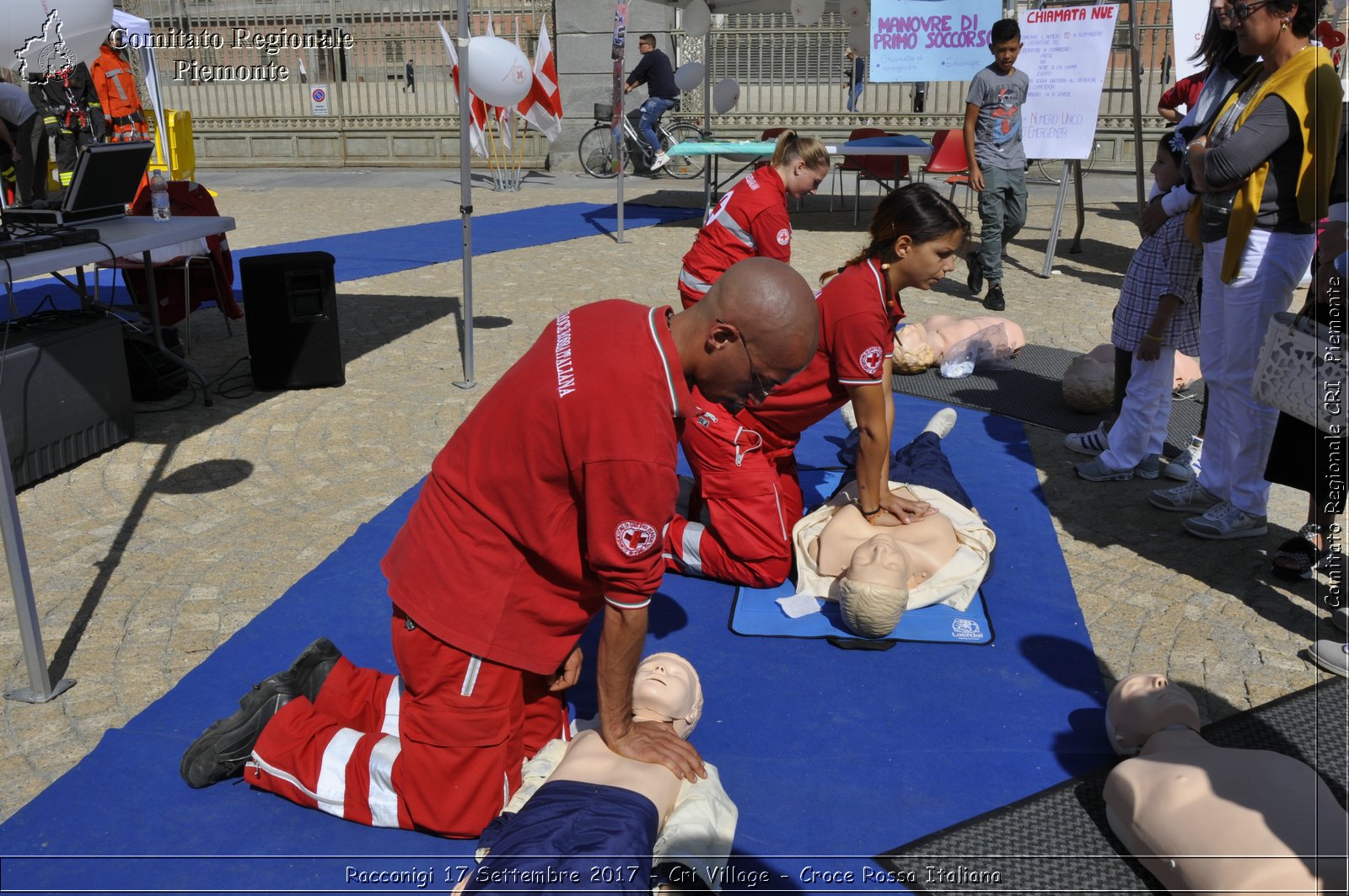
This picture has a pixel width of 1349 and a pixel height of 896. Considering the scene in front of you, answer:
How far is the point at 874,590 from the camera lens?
3.51 metres

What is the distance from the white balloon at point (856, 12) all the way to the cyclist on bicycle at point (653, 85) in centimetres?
340

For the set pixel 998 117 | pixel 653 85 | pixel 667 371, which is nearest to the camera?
pixel 667 371

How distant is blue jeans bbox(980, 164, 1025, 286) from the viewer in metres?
8.63

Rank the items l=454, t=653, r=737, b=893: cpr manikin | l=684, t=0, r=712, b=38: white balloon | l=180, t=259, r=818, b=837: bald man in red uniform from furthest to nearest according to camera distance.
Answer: l=684, t=0, r=712, b=38: white balloon
l=180, t=259, r=818, b=837: bald man in red uniform
l=454, t=653, r=737, b=893: cpr manikin

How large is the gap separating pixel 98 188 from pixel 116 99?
719 cm

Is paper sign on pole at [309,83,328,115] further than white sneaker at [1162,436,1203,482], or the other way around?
paper sign on pole at [309,83,328,115]

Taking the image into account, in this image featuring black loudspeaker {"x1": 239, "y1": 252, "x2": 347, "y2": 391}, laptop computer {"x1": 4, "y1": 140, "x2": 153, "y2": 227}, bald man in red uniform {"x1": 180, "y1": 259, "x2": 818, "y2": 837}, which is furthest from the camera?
black loudspeaker {"x1": 239, "y1": 252, "x2": 347, "y2": 391}

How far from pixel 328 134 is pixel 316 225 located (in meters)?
7.00

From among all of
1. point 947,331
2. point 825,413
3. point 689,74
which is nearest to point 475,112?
point 947,331

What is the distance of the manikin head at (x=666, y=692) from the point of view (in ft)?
9.34

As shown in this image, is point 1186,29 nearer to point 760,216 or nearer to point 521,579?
point 760,216

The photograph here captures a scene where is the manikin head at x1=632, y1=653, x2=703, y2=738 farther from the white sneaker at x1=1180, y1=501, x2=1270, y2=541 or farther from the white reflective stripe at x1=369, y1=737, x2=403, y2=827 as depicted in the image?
the white sneaker at x1=1180, y1=501, x2=1270, y2=541

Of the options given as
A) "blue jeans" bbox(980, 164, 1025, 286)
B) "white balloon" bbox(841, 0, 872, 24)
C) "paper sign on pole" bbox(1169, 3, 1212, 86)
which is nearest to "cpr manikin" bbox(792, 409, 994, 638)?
"blue jeans" bbox(980, 164, 1025, 286)

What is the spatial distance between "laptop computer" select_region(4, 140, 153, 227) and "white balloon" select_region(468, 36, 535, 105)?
2144 mm
